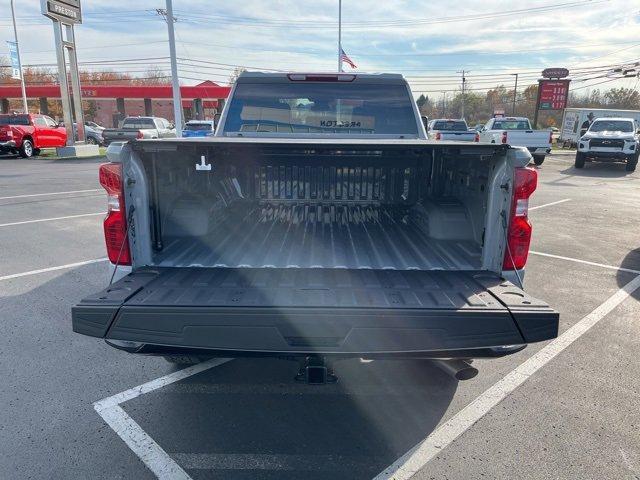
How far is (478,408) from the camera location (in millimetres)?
3133

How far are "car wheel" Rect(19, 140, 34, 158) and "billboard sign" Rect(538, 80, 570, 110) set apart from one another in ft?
130

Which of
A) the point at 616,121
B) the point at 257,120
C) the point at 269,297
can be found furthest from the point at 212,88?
the point at 269,297

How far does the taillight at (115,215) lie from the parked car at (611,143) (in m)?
21.6

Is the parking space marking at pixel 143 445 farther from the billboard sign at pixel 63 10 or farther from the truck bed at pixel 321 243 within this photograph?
the billboard sign at pixel 63 10

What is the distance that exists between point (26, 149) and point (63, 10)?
674 centimetres

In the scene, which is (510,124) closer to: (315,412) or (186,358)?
(315,412)

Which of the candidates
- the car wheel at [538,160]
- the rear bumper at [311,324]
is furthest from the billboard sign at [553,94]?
the rear bumper at [311,324]

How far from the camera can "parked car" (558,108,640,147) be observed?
118 ft

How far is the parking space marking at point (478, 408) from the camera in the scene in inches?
102

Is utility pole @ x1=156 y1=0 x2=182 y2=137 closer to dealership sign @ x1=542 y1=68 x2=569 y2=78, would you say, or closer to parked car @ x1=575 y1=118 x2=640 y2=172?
parked car @ x1=575 y1=118 x2=640 y2=172

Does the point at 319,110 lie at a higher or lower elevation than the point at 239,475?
higher

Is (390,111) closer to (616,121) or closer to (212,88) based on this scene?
(616,121)

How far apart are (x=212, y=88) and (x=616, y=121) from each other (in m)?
37.9

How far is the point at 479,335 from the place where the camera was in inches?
92.2
